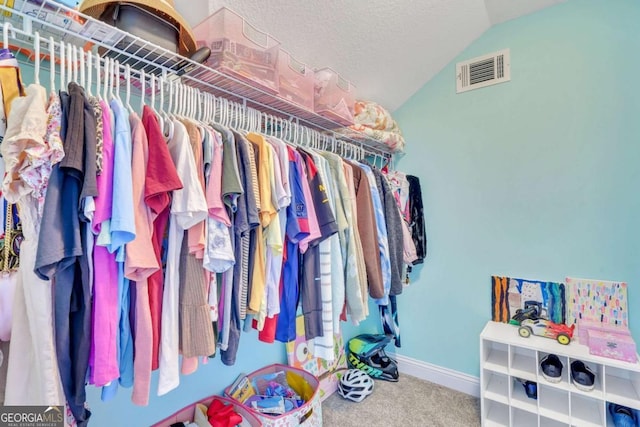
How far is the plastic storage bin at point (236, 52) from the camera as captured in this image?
1.17 metres

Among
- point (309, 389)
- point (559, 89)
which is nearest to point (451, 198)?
point (559, 89)

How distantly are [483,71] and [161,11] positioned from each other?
2.11m

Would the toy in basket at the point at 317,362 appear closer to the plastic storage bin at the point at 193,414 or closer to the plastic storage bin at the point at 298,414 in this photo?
the plastic storage bin at the point at 298,414

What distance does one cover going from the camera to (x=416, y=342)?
245 cm

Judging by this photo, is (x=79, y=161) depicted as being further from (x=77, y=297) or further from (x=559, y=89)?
(x=559, y=89)

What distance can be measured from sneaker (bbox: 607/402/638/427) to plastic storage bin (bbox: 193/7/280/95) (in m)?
2.41

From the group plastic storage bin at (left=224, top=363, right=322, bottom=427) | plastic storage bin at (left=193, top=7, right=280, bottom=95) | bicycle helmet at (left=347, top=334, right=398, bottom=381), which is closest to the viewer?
plastic storage bin at (left=193, top=7, right=280, bottom=95)

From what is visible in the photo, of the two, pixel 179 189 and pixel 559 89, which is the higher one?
pixel 559 89

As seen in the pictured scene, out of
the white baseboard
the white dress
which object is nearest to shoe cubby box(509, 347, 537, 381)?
the white baseboard

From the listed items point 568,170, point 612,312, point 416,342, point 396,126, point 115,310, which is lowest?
point 416,342

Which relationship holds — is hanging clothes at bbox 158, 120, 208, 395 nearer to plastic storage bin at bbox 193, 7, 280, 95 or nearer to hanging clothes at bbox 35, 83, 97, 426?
hanging clothes at bbox 35, 83, 97, 426

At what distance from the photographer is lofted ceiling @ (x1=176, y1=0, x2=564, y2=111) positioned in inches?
60.1

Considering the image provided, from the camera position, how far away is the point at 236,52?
3.97ft

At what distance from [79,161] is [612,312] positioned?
2584mm
